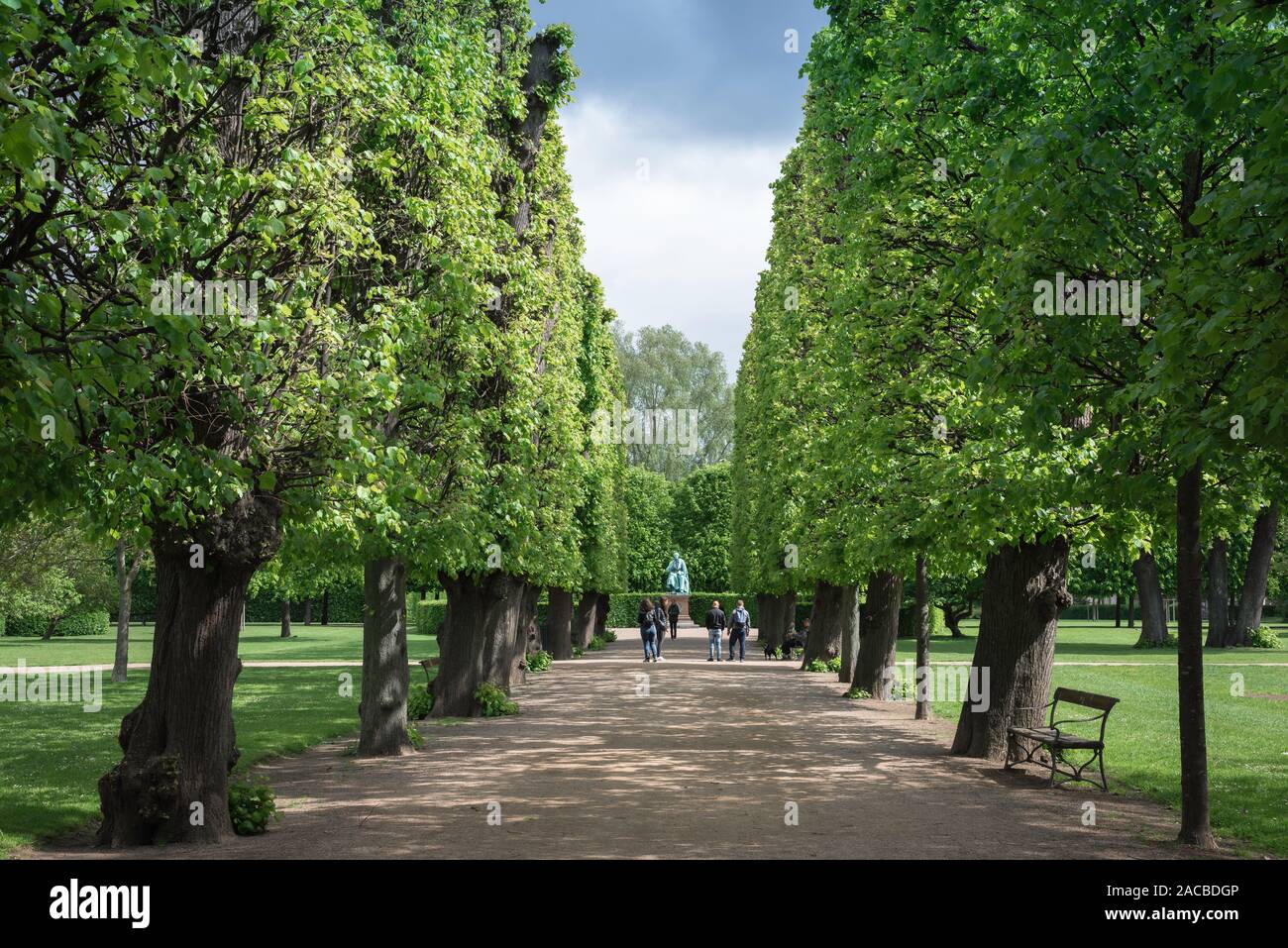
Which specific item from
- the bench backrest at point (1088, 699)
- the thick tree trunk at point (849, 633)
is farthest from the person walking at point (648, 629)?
the bench backrest at point (1088, 699)

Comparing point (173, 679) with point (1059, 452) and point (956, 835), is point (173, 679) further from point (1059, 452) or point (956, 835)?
point (1059, 452)

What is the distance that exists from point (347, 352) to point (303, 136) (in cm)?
216

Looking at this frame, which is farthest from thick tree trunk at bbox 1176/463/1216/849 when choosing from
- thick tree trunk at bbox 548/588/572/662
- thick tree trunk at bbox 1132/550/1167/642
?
thick tree trunk at bbox 1132/550/1167/642

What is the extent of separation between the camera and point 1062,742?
12477 mm

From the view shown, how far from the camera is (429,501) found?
15.0 meters

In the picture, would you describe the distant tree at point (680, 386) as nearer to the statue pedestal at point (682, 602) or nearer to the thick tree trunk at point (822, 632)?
the statue pedestal at point (682, 602)

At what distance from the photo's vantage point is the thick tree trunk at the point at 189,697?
32.9ft

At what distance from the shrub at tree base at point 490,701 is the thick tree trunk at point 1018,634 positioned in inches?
396

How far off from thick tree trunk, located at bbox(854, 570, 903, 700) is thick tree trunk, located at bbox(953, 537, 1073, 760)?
27.4ft

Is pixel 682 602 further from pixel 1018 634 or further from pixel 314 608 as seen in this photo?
pixel 1018 634

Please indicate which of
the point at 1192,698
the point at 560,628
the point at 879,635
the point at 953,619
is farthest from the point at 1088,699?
the point at 953,619

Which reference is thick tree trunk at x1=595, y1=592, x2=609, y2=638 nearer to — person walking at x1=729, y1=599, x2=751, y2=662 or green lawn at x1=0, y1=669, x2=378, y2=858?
person walking at x1=729, y1=599, x2=751, y2=662

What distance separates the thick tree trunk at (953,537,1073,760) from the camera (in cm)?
1459
